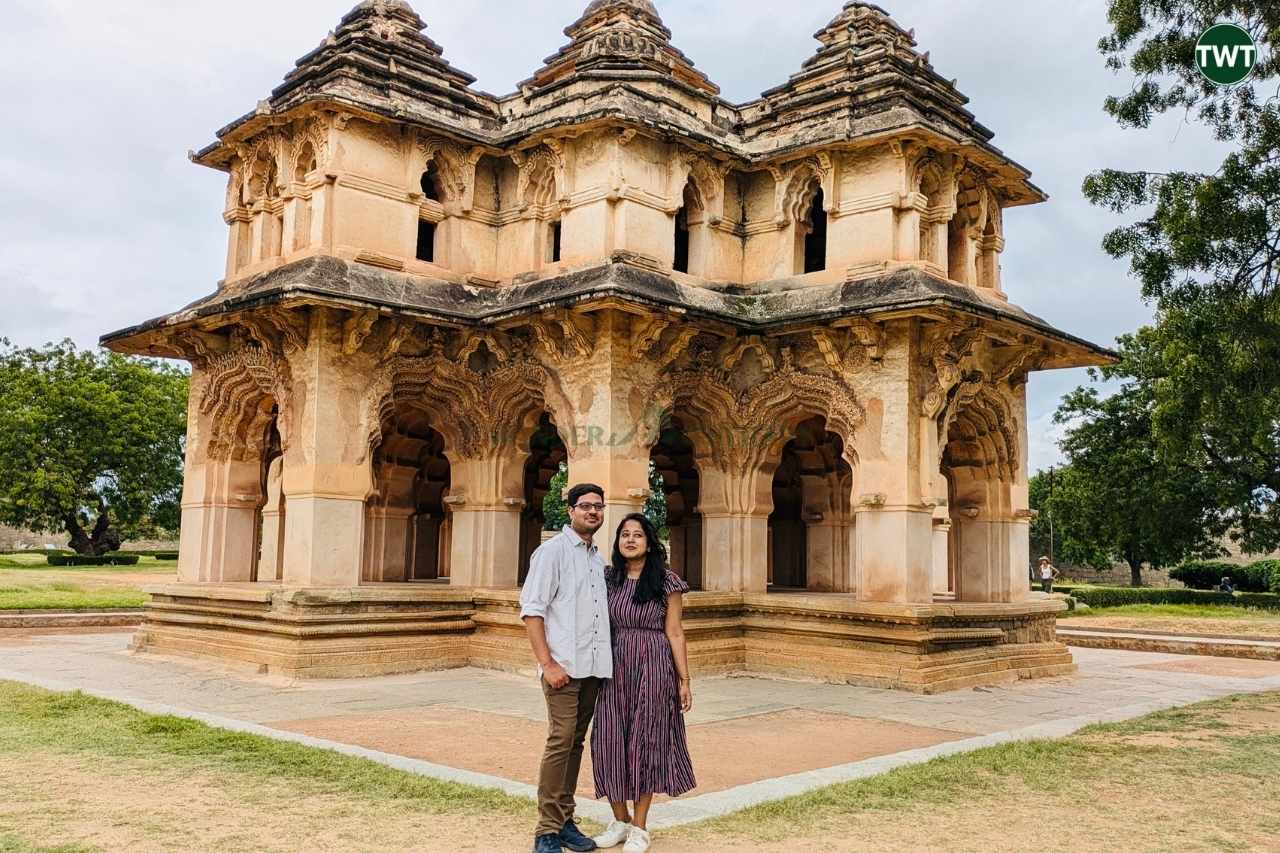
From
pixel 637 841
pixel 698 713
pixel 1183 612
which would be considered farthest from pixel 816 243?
pixel 1183 612

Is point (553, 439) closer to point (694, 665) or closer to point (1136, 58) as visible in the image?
point (694, 665)

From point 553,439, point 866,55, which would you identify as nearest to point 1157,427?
point 866,55

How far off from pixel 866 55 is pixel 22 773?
41.9 feet

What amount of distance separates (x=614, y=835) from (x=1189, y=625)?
2180cm

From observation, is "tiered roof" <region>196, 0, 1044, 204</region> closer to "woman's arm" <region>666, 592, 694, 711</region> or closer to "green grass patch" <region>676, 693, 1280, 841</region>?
"green grass patch" <region>676, 693, 1280, 841</region>

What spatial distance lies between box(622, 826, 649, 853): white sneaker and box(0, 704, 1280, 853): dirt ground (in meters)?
0.10

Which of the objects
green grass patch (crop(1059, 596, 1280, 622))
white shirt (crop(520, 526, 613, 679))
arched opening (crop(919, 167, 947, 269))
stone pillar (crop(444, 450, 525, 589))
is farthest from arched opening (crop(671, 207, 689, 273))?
green grass patch (crop(1059, 596, 1280, 622))

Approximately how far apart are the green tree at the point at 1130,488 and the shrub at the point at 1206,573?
5.72 m

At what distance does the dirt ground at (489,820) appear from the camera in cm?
576

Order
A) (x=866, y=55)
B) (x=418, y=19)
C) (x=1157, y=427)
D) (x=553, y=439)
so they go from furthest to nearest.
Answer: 1. (x=553, y=439)
2. (x=418, y=19)
3. (x=866, y=55)
4. (x=1157, y=427)

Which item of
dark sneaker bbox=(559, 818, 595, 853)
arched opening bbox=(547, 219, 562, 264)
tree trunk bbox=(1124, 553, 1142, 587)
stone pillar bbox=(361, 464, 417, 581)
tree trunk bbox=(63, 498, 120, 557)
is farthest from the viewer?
tree trunk bbox=(63, 498, 120, 557)

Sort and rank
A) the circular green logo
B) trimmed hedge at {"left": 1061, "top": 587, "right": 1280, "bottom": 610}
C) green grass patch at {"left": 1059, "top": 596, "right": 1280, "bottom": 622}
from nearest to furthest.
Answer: the circular green logo < green grass patch at {"left": 1059, "top": 596, "right": 1280, "bottom": 622} < trimmed hedge at {"left": 1061, "top": 587, "right": 1280, "bottom": 610}

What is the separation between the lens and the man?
5629 mm

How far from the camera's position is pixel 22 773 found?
7172 millimetres
